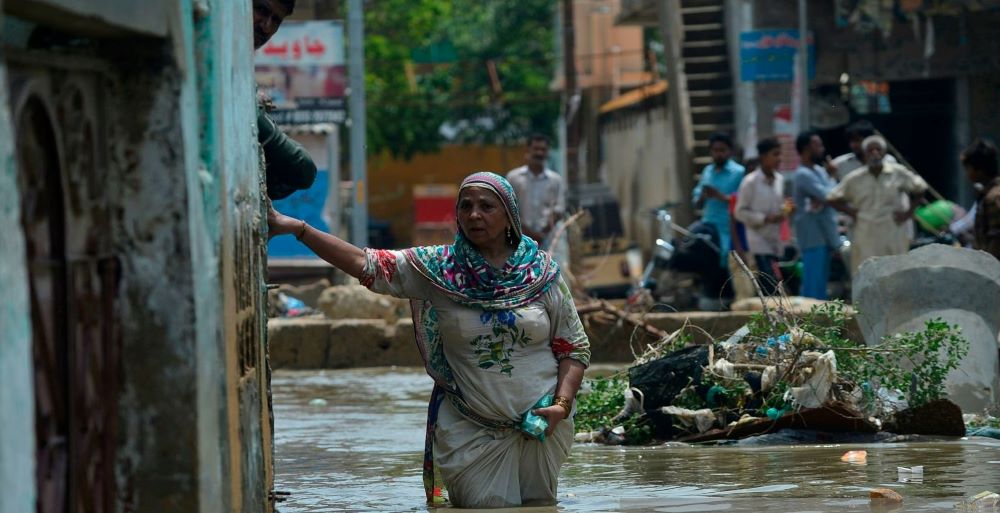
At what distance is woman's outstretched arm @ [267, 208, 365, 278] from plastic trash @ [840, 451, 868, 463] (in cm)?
269

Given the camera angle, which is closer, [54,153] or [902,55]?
[54,153]

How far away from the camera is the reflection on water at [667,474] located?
6.45 meters

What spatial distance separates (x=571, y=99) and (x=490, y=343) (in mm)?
27413

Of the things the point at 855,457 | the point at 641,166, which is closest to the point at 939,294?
the point at 855,457

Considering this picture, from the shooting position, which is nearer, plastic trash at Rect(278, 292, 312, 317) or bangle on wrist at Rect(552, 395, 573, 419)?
bangle on wrist at Rect(552, 395, 573, 419)

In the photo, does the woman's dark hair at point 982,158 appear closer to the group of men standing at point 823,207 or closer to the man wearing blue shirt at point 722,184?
the group of men standing at point 823,207

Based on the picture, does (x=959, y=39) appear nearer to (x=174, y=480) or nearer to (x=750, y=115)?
(x=750, y=115)

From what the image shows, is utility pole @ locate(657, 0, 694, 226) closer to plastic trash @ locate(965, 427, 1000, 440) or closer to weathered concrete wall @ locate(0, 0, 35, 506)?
plastic trash @ locate(965, 427, 1000, 440)

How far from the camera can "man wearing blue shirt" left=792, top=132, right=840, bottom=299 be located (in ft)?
47.1

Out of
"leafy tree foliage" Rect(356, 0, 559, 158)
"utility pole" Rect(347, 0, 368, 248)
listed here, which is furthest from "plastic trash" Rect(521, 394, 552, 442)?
"leafy tree foliage" Rect(356, 0, 559, 158)

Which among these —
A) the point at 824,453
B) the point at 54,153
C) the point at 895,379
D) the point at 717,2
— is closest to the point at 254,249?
the point at 54,153

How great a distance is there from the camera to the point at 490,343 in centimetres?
605

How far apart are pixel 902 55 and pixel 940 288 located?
12134mm

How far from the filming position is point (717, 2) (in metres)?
25.6
